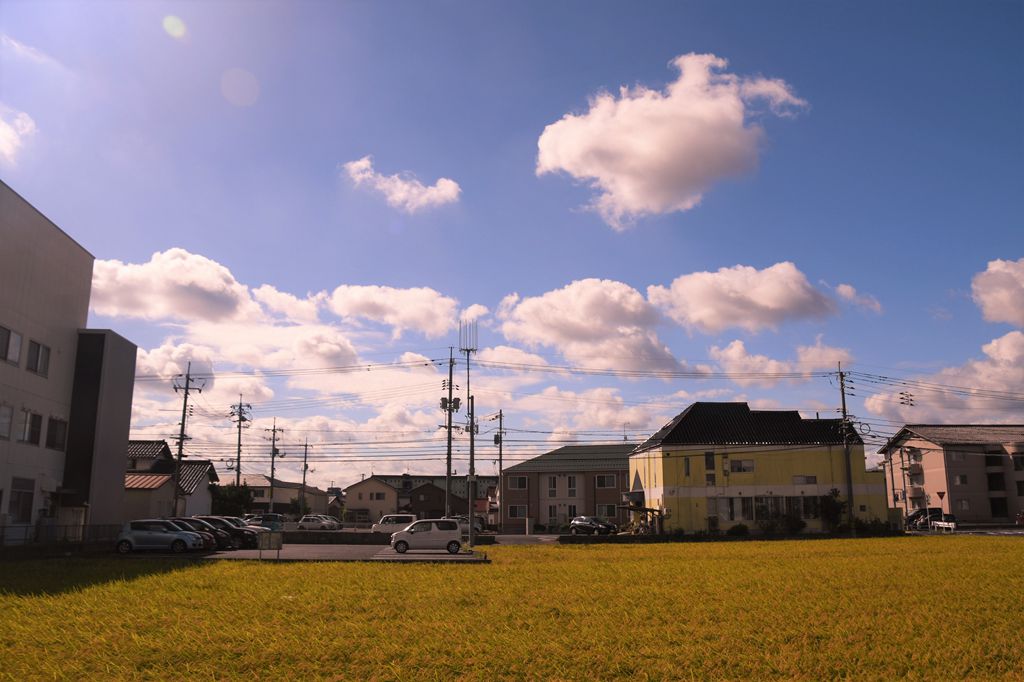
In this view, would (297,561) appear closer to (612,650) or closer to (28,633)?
(28,633)

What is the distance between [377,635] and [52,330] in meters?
31.4

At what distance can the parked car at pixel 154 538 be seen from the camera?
102ft

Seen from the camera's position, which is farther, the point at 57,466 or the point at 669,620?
the point at 57,466

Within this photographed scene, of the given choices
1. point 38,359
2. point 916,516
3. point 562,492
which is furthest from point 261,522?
point 916,516

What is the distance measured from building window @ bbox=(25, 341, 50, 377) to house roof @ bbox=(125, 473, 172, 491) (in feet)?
67.9

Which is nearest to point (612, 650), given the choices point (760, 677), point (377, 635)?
point (760, 677)

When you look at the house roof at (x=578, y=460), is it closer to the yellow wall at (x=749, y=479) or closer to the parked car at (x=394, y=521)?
the yellow wall at (x=749, y=479)

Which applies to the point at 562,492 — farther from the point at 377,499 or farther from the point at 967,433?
the point at 967,433

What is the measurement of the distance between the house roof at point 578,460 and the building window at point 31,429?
45959 millimetres

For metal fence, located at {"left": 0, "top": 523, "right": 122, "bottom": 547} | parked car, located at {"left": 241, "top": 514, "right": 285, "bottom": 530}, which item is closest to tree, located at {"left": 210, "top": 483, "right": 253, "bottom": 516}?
parked car, located at {"left": 241, "top": 514, "right": 285, "bottom": 530}

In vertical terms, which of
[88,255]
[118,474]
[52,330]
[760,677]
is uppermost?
[88,255]

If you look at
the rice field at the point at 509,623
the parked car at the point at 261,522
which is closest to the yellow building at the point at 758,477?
the parked car at the point at 261,522

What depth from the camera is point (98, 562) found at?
25.3 m

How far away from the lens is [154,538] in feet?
102
